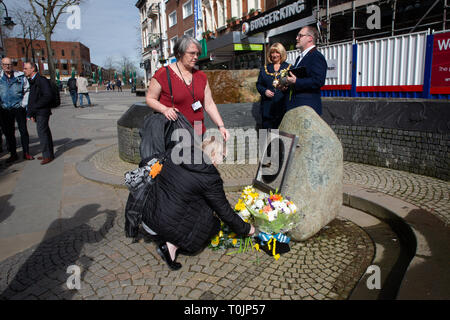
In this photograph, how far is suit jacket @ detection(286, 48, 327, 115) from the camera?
148 inches

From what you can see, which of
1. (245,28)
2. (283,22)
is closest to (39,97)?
(283,22)

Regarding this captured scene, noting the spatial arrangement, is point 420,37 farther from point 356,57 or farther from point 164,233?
point 164,233

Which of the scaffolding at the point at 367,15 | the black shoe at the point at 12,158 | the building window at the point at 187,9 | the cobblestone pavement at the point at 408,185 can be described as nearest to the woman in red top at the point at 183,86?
the cobblestone pavement at the point at 408,185

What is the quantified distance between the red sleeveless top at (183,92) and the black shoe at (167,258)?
1.22m

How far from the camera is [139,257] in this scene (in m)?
2.94

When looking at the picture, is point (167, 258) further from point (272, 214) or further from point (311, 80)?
point (311, 80)

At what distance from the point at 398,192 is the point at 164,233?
3045mm

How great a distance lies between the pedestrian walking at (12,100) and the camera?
6277 millimetres

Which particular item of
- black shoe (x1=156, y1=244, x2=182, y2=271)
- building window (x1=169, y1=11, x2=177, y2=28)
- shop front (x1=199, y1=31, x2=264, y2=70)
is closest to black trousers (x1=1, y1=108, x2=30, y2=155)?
black shoe (x1=156, y1=244, x2=182, y2=271)

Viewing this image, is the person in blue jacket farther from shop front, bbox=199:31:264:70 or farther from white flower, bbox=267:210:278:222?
shop front, bbox=199:31:264:70

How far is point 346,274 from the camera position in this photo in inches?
103

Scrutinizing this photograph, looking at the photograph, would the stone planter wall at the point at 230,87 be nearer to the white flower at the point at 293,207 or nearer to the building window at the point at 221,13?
the white flower at the point at 293,207

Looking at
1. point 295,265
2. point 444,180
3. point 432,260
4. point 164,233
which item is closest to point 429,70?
point 444,180

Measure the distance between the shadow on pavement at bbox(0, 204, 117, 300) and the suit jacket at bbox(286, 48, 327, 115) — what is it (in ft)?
8.66
